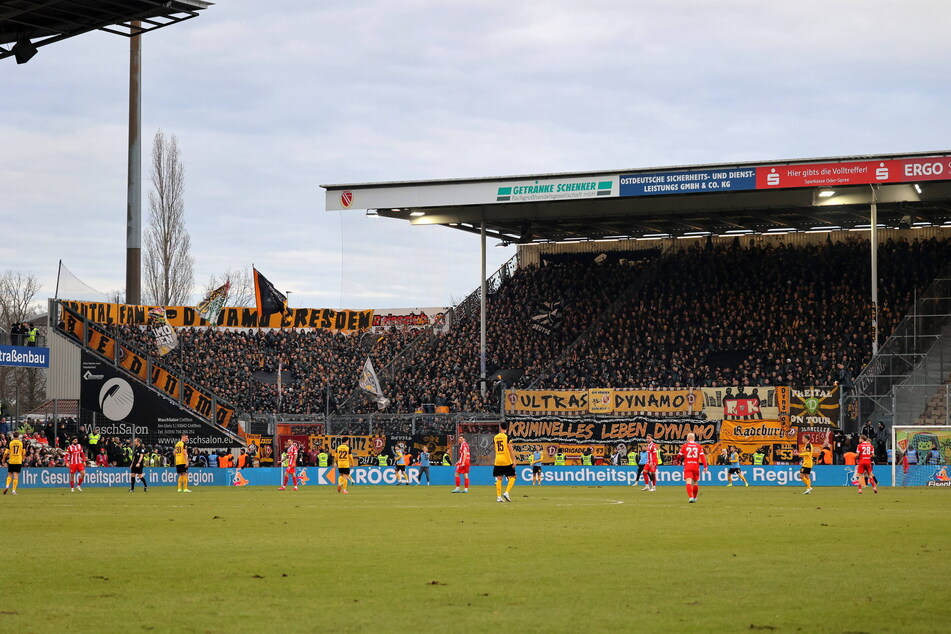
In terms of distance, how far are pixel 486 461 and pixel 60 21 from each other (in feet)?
116

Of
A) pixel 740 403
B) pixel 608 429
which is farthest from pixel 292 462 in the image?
pixel 740 403

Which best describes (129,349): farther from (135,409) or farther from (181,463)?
(181,463)

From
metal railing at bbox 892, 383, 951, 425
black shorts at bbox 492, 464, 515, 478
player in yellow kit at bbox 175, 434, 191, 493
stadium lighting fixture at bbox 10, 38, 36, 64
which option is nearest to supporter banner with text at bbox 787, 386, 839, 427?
metal railing at bbox 892, 383, 951, 425

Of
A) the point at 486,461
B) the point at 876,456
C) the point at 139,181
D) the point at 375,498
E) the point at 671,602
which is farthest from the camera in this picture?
the point at 139,181

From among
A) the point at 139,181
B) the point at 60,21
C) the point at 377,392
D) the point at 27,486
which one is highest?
the point at 139,181

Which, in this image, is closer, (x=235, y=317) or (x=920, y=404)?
(x=920, y=404)

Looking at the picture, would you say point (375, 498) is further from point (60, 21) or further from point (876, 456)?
point (876, 456)

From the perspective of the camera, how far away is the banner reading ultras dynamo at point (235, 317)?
66625 millimetres

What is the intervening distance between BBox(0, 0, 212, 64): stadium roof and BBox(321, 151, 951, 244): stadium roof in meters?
36.5

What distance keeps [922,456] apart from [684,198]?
1927 cm

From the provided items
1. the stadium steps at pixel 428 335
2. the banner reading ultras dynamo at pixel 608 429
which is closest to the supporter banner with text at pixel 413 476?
the banner reading ultras dynamo at pixel 608 429

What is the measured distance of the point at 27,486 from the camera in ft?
163

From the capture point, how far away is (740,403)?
51781 mm

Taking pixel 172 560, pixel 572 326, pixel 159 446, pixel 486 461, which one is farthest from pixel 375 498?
pixel 572 326
